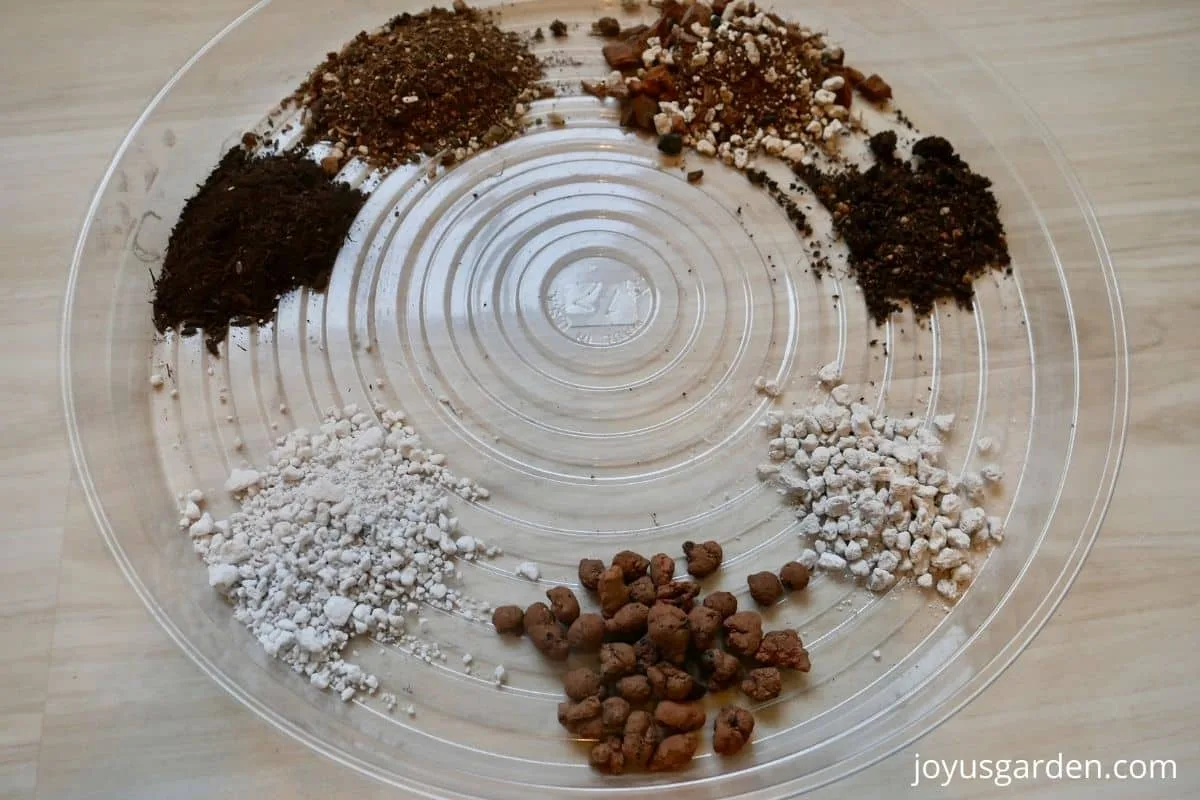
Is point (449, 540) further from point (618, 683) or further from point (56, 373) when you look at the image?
point (56, 373)

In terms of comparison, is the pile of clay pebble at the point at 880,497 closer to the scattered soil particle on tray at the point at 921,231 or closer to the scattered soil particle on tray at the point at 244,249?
the scattered soil particle on tray at the point at 921,231

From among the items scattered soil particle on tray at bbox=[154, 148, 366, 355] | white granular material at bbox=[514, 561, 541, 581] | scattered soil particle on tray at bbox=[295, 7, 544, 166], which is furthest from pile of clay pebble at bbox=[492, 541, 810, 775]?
scattered soil particle on tray at bbox=[295, 7, 544, 166]

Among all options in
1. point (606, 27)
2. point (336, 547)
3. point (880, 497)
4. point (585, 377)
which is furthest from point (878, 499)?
point (606, 27)

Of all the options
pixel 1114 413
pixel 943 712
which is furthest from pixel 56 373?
pixel 1114 413

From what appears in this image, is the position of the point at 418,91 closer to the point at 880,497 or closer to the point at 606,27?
the point at 606,27

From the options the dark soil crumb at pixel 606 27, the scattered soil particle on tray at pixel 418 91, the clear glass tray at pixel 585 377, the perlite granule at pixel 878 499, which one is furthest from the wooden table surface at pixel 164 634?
the dark soil crumb at pixel 606 27

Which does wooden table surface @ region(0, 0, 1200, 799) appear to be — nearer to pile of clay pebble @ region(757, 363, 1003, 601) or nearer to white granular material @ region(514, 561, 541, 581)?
pile of clay pebble @ region(757, 363, 1003, 601)
